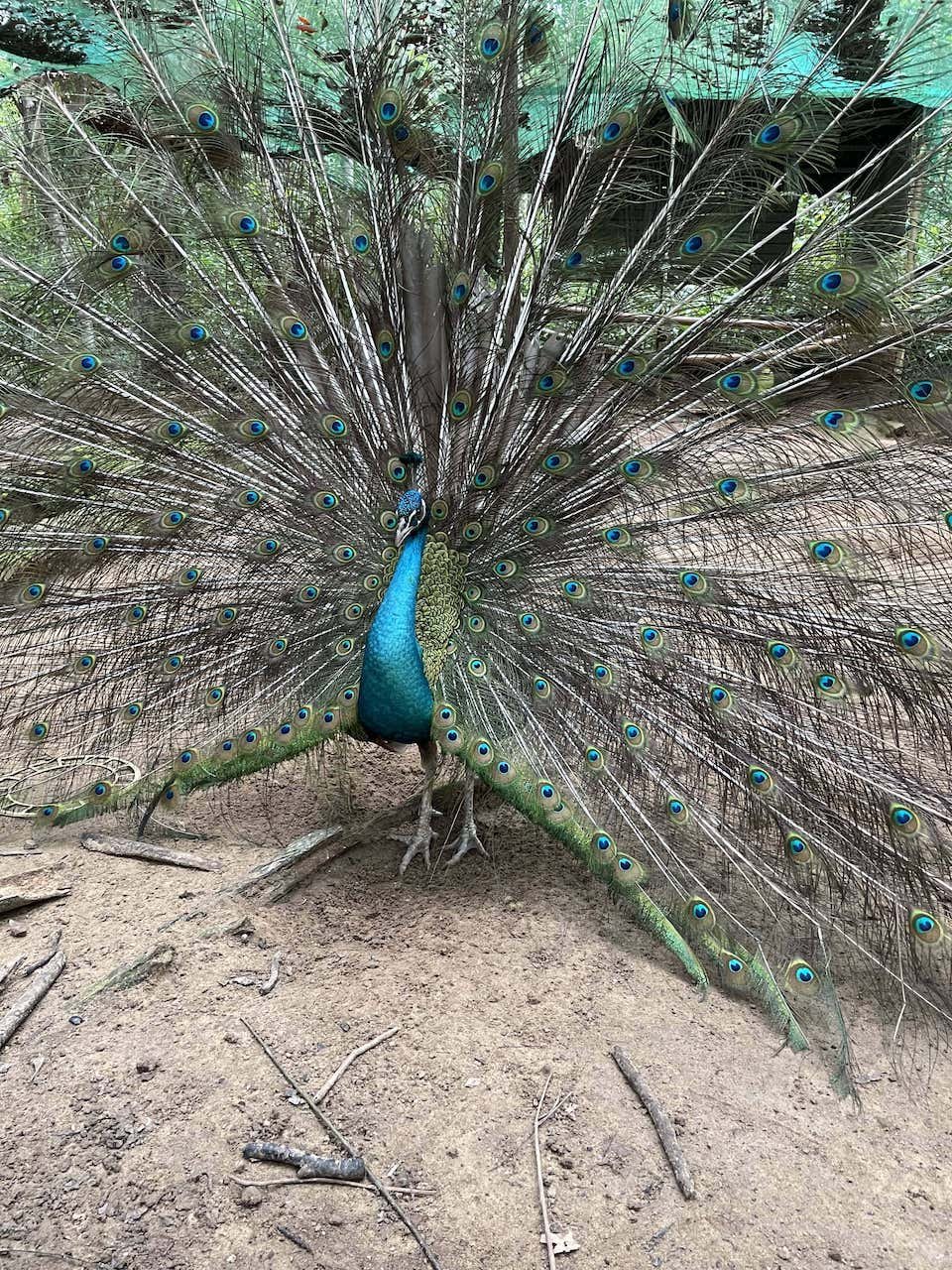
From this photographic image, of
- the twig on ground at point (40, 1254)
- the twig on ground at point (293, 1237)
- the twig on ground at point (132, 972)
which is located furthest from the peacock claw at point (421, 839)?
the twig on ground at point (40, 1254)

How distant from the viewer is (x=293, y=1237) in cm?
183

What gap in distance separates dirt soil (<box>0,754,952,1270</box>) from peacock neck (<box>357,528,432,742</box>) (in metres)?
0.76

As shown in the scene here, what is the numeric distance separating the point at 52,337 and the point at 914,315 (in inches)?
122

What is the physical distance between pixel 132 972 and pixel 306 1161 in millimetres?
968

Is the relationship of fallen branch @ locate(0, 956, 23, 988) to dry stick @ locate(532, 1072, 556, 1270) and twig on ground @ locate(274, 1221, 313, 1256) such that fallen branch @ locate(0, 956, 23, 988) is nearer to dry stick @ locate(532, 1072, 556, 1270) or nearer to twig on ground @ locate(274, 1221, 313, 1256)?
twig on ground @ locate(274, 1221, 313, 1256)

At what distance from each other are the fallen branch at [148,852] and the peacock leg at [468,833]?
39.3 inches

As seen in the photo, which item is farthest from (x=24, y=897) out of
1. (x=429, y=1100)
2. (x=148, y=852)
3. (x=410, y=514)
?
(x=410, y=514)

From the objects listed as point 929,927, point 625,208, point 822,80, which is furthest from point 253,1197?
point 822,80

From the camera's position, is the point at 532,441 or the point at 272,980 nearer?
the point at 272,980

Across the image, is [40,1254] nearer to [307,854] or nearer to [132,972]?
[132,972]

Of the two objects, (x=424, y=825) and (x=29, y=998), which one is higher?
(x=424, y=825)

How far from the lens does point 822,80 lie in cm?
258

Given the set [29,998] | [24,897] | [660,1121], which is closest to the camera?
[660,1121]

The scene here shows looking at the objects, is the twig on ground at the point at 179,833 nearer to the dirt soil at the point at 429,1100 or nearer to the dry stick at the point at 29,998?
the dirt soil at the point at 429,1100
